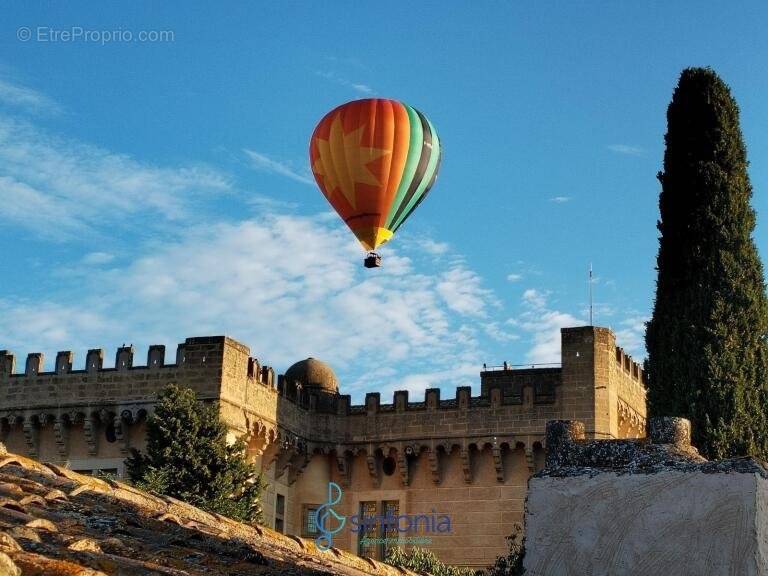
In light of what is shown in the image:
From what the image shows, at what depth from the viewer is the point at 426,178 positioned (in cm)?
2766

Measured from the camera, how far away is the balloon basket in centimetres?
2762

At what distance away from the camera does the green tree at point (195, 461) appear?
1021 inches

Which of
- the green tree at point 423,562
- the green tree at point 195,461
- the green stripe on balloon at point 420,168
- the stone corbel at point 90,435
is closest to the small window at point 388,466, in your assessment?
the green tree at point 423,562

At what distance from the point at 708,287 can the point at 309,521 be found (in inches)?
450

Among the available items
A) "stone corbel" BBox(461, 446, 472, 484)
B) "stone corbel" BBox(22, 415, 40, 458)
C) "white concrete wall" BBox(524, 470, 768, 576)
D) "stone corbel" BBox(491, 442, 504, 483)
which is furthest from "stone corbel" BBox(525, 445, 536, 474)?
"white concrete wall" BBox(524, 470, 768, 576)

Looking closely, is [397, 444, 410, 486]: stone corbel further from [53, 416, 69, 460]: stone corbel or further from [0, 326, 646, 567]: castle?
[53, 416, 69, 460]: stone corbel

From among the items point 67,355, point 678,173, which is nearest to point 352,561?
point 678,173

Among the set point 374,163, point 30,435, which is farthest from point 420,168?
point 30,435

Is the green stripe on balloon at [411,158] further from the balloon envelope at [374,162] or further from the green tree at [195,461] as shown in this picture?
the green tree at [195,461]

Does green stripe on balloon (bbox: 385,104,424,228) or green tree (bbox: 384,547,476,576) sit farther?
green tree (bbox: 384,547,476,576)

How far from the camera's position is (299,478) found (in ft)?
110

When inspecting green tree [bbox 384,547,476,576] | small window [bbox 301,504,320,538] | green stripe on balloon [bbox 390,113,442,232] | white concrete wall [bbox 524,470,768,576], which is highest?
green stripe on balloon [bbox 390,113,442,232]

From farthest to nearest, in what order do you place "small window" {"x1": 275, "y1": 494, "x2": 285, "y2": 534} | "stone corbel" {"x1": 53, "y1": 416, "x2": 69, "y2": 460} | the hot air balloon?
"small window" {"x1": 275, "y1": 494, "x2": 285, "y2": 534}, "stone corbel" {"x1": 53, "y1": 416, "x2": 69, "y2": 460}, the hot air balloon

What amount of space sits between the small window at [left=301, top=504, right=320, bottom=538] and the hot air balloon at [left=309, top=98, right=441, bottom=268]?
828 cm
